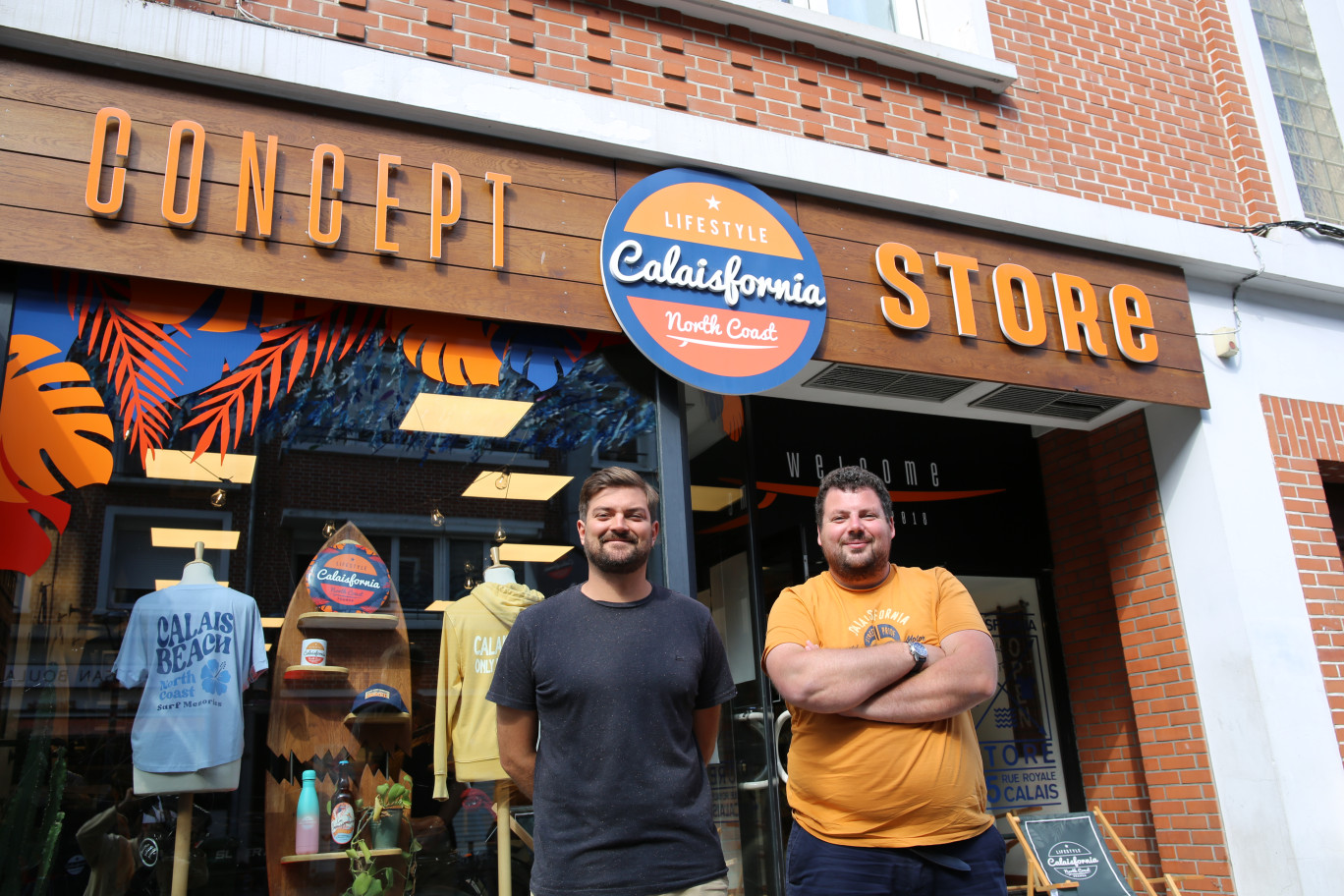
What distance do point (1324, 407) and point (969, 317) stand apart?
2.59 meters

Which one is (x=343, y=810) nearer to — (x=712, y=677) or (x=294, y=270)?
(x=712, y=677)

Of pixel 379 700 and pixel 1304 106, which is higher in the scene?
pixel 1304 106

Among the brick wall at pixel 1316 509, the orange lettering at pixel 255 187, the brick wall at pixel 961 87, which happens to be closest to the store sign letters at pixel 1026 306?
the brick wall at pixel 961 87

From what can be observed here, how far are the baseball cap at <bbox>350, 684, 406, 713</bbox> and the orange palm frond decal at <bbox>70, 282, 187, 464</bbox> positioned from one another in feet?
4.03

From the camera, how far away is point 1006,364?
5.09 meters

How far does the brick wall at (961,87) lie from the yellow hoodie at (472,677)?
7.72 feet

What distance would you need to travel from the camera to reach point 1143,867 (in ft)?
18.8

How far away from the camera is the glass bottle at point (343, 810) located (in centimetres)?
363

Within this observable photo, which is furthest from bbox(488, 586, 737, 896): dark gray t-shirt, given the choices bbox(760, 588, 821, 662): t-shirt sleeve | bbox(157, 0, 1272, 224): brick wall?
bbox(157, 0, 1272, 224): brick wall

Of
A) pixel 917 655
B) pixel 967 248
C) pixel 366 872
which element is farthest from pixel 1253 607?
pixel 366 872

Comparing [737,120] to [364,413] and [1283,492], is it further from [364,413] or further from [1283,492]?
[1283,492]

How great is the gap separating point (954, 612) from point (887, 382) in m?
2.37

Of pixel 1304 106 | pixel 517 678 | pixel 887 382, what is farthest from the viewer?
pixel 1304 106

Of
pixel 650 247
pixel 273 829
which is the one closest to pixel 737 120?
pixel 650 247
